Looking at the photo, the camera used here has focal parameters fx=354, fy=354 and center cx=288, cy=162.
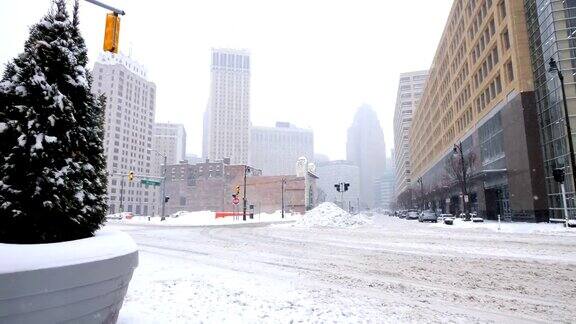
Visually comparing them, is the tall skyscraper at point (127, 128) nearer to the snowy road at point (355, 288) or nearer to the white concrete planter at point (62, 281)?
the snowy road at point (355, 288)

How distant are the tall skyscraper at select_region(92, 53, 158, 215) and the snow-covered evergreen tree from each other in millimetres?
144929

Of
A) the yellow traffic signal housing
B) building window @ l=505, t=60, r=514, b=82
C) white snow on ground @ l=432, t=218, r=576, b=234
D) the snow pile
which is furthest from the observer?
building window @ l=505, t=60, r=514, b=82

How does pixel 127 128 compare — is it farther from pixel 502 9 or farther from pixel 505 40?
pixel 505 40

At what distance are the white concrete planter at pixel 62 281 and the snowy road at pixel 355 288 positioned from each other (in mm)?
1523

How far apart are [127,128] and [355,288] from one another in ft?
543

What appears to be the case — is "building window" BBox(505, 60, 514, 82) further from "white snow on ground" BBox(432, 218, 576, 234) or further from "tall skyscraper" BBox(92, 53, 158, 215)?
"tall skyscraper" BBox(92, 53, 158, 215)

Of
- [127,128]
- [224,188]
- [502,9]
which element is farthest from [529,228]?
[127,128]

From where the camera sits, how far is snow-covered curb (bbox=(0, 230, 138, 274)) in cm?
298

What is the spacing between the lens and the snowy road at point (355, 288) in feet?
17.9

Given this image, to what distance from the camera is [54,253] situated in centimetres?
331

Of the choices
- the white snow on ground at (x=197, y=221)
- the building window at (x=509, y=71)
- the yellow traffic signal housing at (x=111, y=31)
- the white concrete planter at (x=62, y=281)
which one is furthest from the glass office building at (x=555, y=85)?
the white concrete planter at (x=62, y=281)

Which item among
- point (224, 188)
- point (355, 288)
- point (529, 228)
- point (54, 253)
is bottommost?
point (355, 288)

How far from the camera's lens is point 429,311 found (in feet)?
18.8

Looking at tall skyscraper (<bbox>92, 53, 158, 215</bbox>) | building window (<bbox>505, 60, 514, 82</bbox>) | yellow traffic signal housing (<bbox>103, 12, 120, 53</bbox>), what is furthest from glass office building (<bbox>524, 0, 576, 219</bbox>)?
tall skyscraper (<bbox>92, 53, 158, 215</bbox>)
